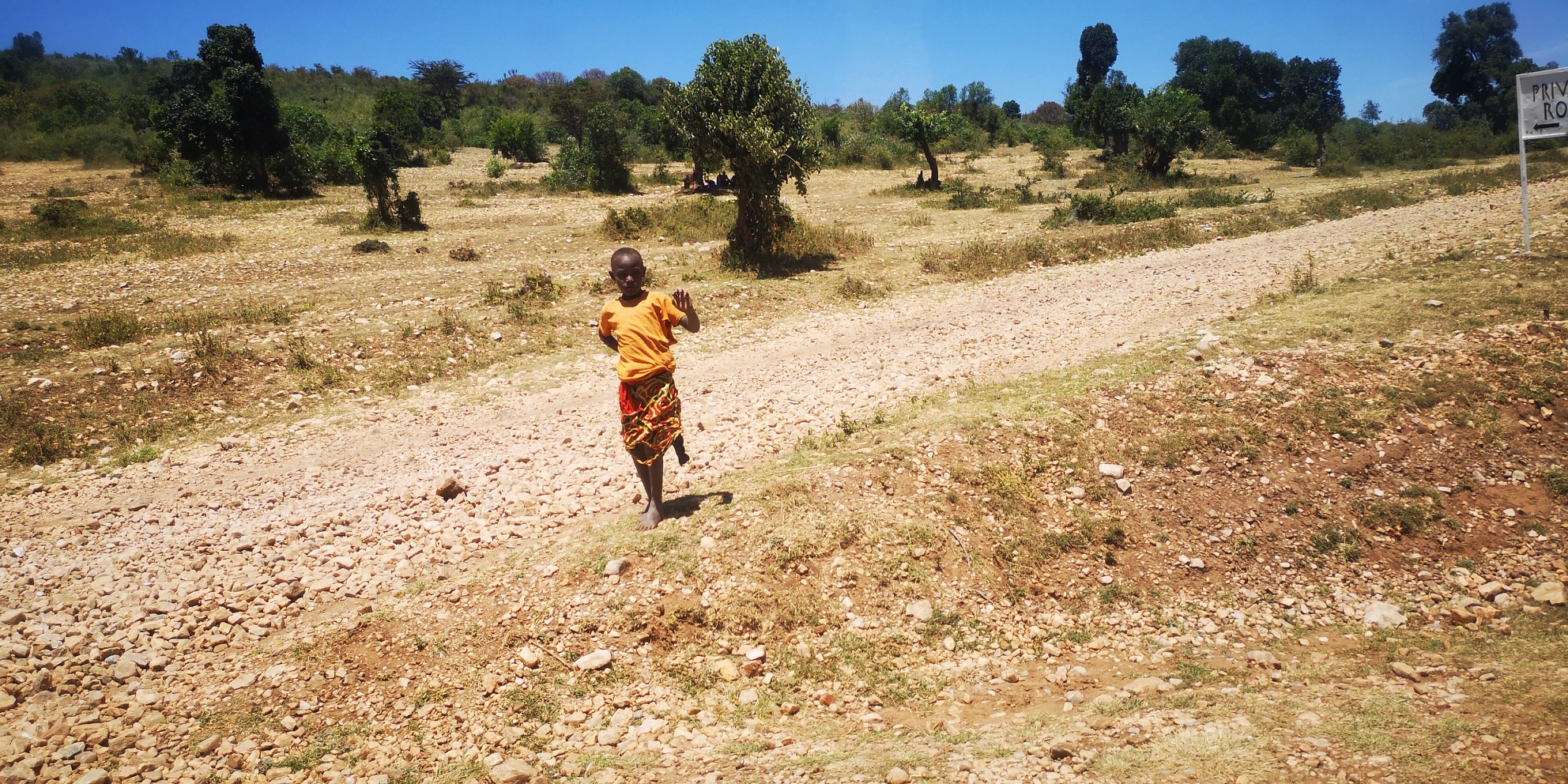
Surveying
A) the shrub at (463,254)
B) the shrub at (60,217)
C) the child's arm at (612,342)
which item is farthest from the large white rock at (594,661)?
the shrub at (60,217)

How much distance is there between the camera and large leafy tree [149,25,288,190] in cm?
2331

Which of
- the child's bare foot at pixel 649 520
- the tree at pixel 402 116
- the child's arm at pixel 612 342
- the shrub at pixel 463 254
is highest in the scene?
the tree at pixel 402 116

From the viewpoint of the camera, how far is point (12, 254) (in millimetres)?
14117

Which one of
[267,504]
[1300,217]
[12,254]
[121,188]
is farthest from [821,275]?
[121,188]

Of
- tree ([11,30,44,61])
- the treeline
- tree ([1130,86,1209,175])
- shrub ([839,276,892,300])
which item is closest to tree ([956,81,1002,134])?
the treeline

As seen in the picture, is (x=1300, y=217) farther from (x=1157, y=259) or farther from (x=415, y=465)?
(x=415, y=465)

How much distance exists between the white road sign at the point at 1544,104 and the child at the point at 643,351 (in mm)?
9604

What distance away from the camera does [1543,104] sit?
27.5 feet

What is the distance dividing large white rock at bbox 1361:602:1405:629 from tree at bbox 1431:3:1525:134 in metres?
44.9

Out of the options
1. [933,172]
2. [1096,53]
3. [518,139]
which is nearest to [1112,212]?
[933,172]

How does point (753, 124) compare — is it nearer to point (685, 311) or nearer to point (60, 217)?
point (685, 311)

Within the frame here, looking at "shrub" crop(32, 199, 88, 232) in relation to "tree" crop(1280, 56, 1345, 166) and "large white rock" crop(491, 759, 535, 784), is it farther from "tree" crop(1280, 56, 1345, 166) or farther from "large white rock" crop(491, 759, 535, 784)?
"tree" crop(1280, 56, 1345, 166)

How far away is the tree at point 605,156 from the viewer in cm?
2495

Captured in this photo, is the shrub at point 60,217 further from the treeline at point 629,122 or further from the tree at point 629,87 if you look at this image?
the tree at point 629,87
